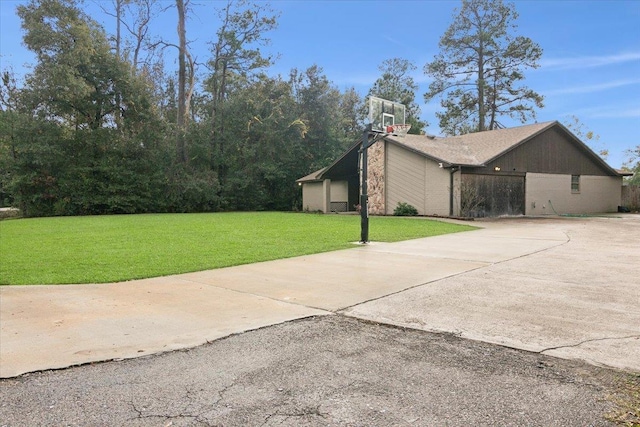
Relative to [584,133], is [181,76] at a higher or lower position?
higher

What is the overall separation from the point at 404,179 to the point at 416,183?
2.82 ft

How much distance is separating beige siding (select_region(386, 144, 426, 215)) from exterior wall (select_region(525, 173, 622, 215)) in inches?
234

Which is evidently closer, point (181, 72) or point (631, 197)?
point (631, 197)

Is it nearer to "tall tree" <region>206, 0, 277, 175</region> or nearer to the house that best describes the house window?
the house

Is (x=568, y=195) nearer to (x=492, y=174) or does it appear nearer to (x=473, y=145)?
(x=473, y=145)

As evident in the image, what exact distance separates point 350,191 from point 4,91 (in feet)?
79.7

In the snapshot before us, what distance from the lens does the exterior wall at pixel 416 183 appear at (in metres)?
20.7

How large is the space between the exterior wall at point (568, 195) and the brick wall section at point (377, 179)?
7.78 meters

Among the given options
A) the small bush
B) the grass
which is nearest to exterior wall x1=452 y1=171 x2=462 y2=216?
the small bush

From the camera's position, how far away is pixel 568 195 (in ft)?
80.2

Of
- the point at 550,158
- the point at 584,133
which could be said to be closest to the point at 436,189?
the point at 550,158

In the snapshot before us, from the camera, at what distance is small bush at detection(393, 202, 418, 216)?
21953 mm

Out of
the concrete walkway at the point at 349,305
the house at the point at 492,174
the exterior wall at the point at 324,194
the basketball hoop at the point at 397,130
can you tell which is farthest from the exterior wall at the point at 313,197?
the concrete walkway at the point at 349,305

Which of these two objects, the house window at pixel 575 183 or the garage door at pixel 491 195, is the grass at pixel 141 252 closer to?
the garage door at pixel 491 195
